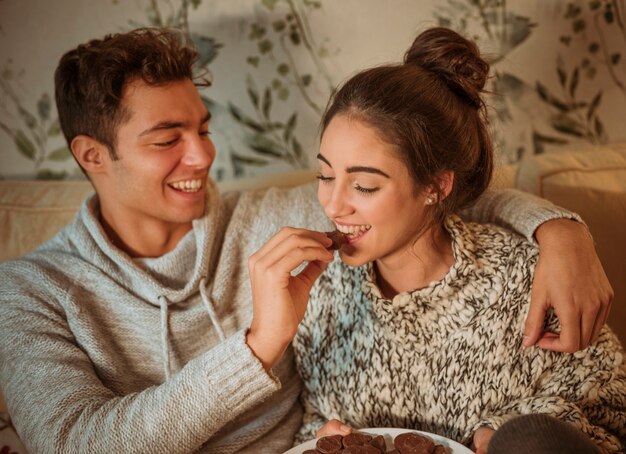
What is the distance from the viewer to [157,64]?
1.72 meters

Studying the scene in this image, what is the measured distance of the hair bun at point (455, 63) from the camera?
A: 1440 mm

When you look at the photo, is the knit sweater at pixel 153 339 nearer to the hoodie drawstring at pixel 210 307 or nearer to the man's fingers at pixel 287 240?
the hoodie drawstring at pixel 210 307

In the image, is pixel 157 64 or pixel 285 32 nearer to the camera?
pixel 157 64

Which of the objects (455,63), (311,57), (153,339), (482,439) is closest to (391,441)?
(482,439)

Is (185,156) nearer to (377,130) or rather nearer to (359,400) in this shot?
(377,130)

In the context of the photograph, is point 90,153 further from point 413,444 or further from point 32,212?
point 413,444

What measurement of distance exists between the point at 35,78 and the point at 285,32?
0.87m

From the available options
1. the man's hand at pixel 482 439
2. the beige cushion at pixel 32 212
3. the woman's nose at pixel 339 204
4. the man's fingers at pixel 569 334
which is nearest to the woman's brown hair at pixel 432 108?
the woman's nose at pixel 339 204

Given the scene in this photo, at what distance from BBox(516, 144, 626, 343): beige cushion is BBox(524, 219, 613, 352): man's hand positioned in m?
0.44

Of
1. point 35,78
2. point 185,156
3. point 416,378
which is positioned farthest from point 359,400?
point 35,78

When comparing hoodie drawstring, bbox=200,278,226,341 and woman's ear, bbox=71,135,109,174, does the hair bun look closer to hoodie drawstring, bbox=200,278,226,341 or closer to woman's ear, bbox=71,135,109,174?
hoodie drawstring, bbox=200,278,226,341

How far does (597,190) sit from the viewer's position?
6.15 ft

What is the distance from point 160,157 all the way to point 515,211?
3.11 ft

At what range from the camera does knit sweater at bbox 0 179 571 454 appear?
1.36m
